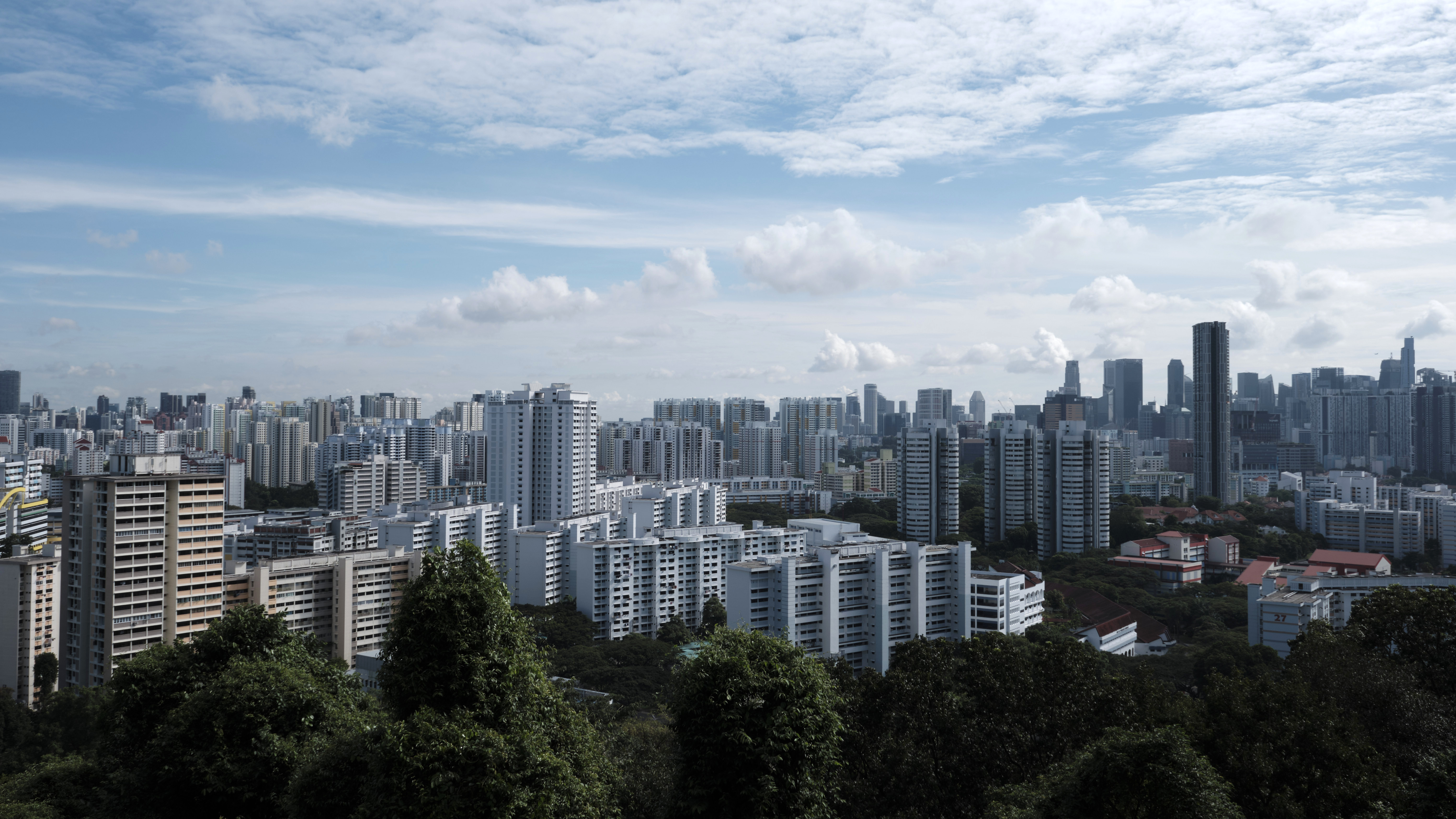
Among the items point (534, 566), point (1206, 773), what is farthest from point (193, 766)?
point (534, 566)

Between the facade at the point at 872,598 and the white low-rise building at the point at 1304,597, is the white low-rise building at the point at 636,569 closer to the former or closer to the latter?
the facade at the point at 872,598

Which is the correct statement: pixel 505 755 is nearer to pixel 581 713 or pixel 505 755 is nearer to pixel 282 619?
pixel 581 713

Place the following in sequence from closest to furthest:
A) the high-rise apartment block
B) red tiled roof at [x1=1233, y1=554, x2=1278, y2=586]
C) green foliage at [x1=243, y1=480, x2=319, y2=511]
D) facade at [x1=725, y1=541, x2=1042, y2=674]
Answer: facade at [x1=725, y1=541, x2=1042, y2=674], red tiled roof at [x1=1233, y1=554, x2=1278, y2=586], the high-rise apartment block, green foliage at [x1=243, y1=480, x2=319, y2=511]

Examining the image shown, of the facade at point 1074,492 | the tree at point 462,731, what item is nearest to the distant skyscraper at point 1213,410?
the facade at point 1074,492

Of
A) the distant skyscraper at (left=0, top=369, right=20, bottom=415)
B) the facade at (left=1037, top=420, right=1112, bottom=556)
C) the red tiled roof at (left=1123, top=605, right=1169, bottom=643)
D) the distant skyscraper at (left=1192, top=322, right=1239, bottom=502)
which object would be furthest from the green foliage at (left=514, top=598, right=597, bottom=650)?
the distant skyscraper at (left=0, top=369, right=20, bottom=415)

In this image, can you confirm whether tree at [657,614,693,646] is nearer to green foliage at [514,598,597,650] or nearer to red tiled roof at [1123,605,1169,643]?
green foliage at [514,598,597,650]
